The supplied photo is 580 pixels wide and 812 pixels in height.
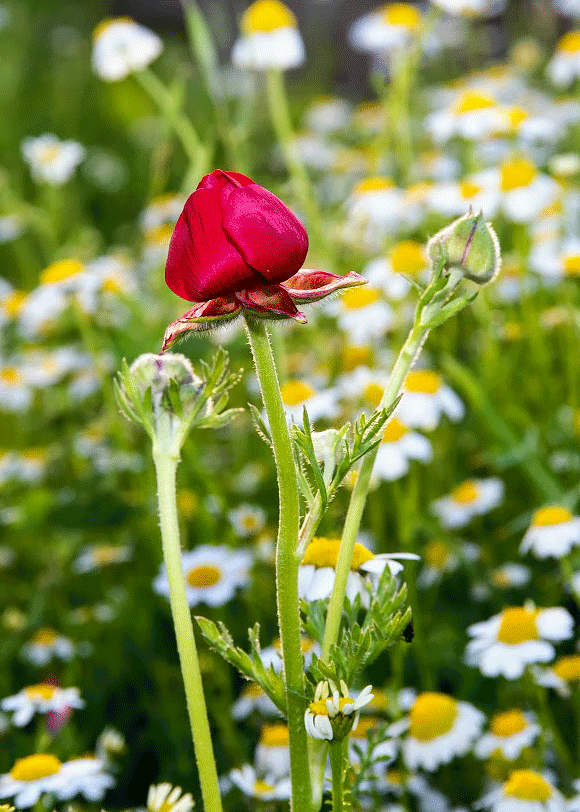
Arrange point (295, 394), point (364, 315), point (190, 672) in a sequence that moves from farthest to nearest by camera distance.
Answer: point (364, 315) → point (295, 394) → point (190, 672)

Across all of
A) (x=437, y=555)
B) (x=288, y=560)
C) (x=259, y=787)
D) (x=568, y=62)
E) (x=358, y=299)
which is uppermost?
(x=568, y=62)

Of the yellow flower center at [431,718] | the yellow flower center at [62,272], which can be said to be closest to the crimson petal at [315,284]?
the yellow flower center at [431,718]

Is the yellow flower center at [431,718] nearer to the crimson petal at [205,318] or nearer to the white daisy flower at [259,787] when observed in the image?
the white daisy flower at [259,787]

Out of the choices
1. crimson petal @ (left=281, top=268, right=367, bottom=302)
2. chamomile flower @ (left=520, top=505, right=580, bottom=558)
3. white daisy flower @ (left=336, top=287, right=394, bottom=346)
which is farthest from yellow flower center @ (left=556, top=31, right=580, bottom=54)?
crimson petal @ (left=281, top=268, right=367, bottom=302)

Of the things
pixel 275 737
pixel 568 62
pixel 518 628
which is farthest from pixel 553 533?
pixel 568 62

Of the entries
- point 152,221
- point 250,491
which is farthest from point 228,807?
point 152,221

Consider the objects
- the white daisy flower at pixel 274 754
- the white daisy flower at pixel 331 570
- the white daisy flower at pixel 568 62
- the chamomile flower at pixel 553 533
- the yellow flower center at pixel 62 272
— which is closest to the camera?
the white daisy flower at pixel 331 570

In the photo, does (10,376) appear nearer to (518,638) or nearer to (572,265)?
(572,265)
